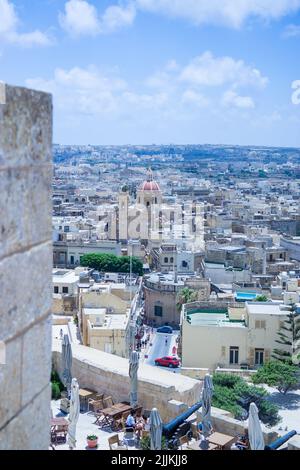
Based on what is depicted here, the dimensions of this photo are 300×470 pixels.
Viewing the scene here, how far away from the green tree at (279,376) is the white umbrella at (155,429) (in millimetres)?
9142

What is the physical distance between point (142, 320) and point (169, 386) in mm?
18140

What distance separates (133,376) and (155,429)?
Result: 186 centimetres

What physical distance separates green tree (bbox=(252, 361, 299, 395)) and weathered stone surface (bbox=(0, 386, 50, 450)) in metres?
15.5

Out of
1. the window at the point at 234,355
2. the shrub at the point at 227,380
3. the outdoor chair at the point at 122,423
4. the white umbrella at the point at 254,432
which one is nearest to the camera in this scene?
the white umbrella at the point at 254,432

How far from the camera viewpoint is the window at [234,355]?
2032cm

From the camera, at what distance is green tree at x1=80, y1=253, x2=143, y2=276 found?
3359cm

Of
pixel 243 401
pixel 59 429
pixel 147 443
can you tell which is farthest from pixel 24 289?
pixel 243 401

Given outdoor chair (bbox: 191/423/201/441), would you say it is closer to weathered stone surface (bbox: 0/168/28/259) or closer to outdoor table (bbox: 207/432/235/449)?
outdoor table (bbox: 207/432/235/449)

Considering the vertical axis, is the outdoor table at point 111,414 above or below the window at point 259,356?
above

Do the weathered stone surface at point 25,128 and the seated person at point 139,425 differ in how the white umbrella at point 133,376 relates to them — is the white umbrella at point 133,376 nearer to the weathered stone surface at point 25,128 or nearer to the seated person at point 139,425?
the seated person at point 139,425

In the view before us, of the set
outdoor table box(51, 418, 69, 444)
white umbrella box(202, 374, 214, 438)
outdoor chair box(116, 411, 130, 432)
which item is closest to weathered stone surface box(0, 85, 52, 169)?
white umbrella box(202, 374, 214, 438)

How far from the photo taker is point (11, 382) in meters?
1.91

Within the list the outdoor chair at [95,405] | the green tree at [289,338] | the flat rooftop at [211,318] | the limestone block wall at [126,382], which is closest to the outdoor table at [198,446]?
the limestone block wall at [126,382]
